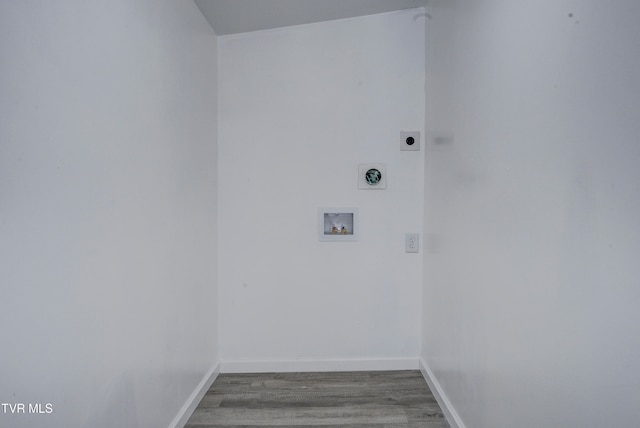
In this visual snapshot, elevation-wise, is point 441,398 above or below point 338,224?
below

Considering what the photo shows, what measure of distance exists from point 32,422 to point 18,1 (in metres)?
1.05

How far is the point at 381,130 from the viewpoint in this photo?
2.39m

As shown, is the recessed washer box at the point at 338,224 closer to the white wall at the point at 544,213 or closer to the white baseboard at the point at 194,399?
the white wall at the point at 544,213

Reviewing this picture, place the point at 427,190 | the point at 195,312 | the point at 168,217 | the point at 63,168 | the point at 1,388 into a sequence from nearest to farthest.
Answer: the point at 1,388 → the point at 63,168 → the point at 168,217 → the point at 195,312 → the point at 427,190

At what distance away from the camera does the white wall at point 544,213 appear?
0.77 metres

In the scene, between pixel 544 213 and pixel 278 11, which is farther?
pixel 278 11

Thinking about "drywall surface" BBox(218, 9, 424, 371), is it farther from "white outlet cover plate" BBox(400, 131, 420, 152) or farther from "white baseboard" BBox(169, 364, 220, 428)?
"white baseboard" BBox(169, 364, 220, 428)

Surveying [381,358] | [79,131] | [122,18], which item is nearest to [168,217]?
[79,131]

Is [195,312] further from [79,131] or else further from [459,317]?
[459,317]

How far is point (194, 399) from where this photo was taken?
1955mm

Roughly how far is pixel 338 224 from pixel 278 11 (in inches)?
55.4

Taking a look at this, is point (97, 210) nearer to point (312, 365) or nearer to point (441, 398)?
point (312, 365)

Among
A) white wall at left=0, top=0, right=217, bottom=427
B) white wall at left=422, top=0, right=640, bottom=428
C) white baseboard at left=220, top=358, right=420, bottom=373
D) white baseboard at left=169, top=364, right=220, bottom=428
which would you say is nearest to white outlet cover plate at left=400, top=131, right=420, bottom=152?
white wall at left=422, top=0, right=640, bottom=428

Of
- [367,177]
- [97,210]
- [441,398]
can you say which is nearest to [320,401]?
[441,398]
